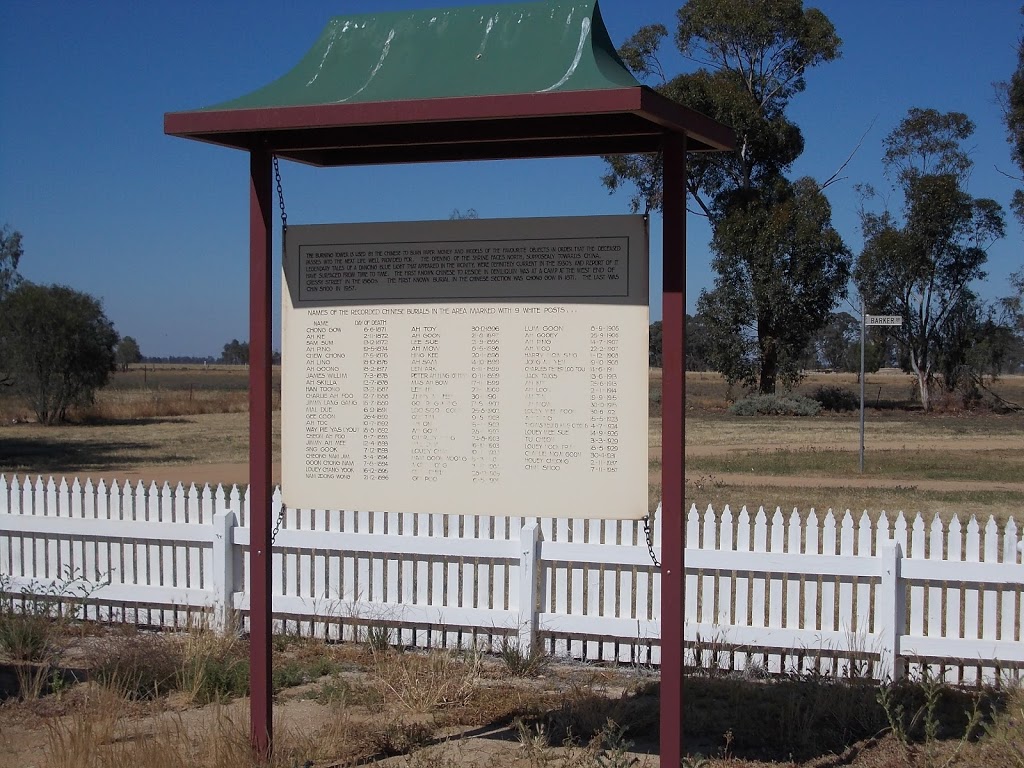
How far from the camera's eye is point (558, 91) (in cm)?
412

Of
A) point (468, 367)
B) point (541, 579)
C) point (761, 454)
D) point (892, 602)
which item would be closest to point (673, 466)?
point (468, 367)

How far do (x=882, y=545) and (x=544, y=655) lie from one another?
2206 millimetres

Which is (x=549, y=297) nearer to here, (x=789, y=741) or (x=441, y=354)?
(x=441, y=354)

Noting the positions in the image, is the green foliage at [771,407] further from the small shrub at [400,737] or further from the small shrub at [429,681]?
the small shrub at [400,737]

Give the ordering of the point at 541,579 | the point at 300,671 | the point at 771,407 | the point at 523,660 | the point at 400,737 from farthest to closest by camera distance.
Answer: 1. the point at 771,407
2. the point at 541,579
3. the point at 523,660
4. the point at 300,671
5. the point at 400,737

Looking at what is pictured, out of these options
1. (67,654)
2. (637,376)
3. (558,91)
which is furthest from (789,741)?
(67,654)

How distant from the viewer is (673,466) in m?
4.49

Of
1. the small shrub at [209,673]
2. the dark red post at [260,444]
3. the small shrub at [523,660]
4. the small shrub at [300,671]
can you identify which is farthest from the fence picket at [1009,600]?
the small shrub at [209,673]

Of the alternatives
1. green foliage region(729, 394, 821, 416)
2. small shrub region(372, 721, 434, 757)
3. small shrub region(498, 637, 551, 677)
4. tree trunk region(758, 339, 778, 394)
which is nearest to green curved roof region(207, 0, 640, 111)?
small shrub region(372, 721, 434, 757)

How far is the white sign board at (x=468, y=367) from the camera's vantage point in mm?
4609

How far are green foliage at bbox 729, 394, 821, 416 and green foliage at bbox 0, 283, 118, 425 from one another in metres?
22.1

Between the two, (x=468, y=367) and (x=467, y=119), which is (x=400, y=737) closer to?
(x=468, y=367)

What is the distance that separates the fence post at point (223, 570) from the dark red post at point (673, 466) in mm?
4050

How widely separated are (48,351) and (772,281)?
25.0 m
